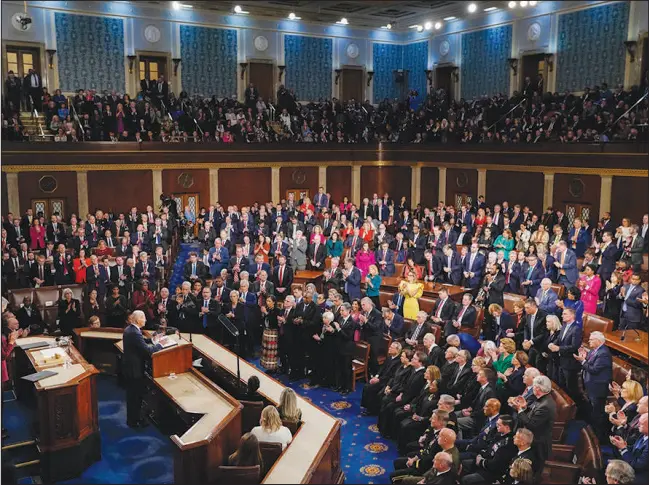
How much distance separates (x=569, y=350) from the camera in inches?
298

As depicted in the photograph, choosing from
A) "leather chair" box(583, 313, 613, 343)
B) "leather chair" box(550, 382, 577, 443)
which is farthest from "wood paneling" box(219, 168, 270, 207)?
"leather chair" box(550, 382, 577, 443)

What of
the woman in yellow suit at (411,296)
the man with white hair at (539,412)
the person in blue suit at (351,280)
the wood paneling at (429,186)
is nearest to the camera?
the man with white hair at (539,412)

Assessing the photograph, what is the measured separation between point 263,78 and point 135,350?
1742 cm

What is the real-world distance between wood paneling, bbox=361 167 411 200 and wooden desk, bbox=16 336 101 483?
16.0 metres

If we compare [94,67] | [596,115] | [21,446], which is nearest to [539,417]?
[21,446]

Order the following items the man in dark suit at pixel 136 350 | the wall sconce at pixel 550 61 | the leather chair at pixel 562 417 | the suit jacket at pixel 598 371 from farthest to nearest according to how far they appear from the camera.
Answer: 1. the wall sconce at pixel 550 61
2. the man in dark suit at pixel 136 350
3. the suit jacket at pixel 598 371
4. the leather chair at pixel 562 417

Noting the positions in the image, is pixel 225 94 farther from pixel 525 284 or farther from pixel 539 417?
pixel 539 417

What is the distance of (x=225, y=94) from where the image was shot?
22609mm

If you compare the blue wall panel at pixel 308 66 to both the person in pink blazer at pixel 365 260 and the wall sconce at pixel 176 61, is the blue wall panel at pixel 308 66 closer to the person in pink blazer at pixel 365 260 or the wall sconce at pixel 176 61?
the wall sconce at pixel 176 61

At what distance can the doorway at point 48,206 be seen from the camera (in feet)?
55.7

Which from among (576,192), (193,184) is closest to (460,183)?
(576,192)

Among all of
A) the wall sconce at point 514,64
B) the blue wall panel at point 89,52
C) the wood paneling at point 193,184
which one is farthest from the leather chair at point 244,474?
the wall sconce at point 514,64

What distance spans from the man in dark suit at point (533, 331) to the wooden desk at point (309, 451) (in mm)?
3368

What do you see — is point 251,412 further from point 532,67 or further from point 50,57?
point 532,67
